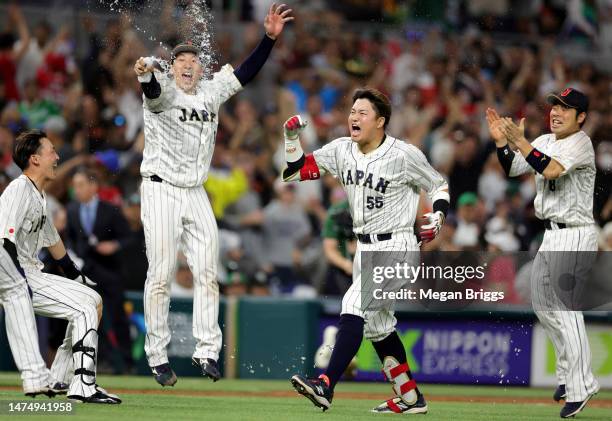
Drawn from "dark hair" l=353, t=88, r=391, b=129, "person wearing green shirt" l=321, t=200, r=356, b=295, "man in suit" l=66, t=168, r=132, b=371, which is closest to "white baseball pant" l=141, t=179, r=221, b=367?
"dark hair" l=353, t=88, r=391, b=129

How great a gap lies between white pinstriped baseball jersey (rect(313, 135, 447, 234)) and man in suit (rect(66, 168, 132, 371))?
4943 millimetres

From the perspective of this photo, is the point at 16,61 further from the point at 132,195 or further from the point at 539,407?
the point at 539,407

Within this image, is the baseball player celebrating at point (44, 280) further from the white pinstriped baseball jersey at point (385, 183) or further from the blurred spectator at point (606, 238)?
the blurred spectator at point (606, 238)

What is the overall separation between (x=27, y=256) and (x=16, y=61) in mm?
7896

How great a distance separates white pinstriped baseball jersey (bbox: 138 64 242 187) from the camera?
31.7 ft

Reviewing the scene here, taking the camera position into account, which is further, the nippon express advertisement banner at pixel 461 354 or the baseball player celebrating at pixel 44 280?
the nippon express advertisement banner at pixel 461 354

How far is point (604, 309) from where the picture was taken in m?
13.1

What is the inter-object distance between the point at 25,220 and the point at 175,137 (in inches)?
59.2

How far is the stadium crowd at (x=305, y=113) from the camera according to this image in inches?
557

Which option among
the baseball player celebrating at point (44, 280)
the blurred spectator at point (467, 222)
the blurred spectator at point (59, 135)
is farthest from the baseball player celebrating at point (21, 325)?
the blurred spectator at point (467, 222)

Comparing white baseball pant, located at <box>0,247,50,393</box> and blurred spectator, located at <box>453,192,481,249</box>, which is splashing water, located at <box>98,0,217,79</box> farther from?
blurred spectator, located at <box>453,192,481,249</box>

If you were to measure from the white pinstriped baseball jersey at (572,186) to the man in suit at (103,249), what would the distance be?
215 inches

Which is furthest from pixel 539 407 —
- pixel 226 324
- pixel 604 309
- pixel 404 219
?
pixel 226 324

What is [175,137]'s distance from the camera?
31.8 feet
